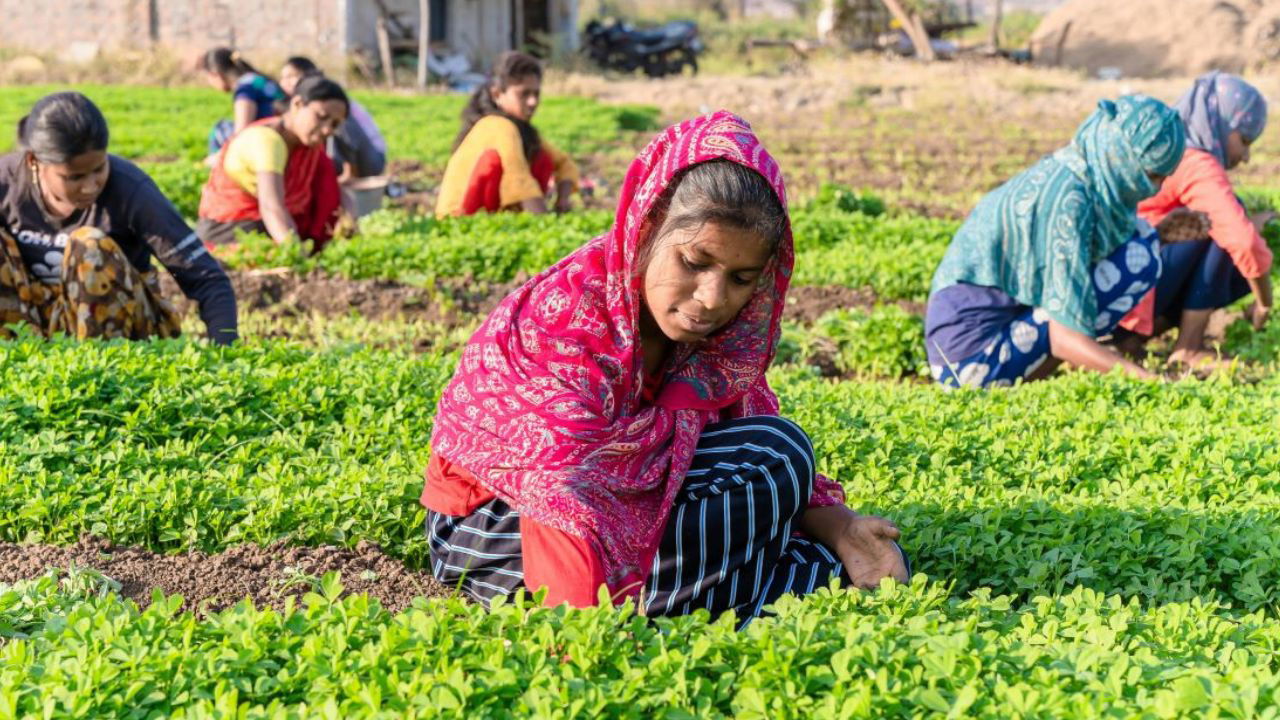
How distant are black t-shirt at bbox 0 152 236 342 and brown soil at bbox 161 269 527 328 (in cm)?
211

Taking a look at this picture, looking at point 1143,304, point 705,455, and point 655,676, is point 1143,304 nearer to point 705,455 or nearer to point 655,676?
point 705,455

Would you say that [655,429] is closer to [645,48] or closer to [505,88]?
[505,88]

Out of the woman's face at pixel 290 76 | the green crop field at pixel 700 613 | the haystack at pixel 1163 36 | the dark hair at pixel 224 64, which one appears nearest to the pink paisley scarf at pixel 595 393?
the green crop field at pixel 700 613

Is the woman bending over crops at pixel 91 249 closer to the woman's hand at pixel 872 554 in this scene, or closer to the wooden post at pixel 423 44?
the woman's hand at pixel 872 554

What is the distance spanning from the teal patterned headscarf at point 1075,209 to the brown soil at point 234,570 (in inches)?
123

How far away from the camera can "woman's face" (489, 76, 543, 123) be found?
8.84 metres

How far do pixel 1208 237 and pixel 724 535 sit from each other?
4.60 meters

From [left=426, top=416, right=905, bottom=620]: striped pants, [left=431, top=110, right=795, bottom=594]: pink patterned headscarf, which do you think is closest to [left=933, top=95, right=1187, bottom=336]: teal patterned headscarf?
[left=426, top=416, right=905, bottom=620]: striped pants

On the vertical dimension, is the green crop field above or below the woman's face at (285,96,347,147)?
below

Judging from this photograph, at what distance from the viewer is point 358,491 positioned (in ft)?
12.7

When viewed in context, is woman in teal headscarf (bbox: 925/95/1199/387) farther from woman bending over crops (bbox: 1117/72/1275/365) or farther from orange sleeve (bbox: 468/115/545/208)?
orange sleeve (bbox: 468/115/545/208)

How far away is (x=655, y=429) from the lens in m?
3.19

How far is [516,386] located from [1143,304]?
15.4 ft

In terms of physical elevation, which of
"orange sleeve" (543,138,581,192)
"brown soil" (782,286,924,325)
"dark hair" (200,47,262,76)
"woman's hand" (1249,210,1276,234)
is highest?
"dark hair" (200,47,262,76)
